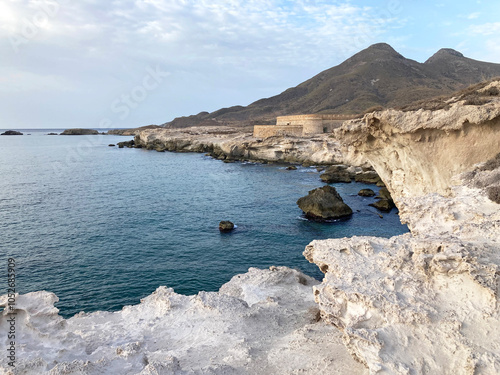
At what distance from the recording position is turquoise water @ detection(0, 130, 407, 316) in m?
16.2

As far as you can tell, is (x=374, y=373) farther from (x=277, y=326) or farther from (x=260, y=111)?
(x=260, y=111)

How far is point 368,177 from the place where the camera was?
137ft

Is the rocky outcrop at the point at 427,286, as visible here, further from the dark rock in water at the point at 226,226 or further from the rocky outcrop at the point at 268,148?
the rocky outcrop at the point at 268,148

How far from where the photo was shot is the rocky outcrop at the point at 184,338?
23.2 feet

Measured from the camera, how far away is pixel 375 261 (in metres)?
7.71

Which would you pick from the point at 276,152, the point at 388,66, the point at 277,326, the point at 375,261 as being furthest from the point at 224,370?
the point at 388,66

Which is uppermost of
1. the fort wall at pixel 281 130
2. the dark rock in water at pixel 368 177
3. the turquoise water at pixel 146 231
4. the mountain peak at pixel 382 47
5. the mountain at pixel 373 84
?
the mountain peak at pixel 382 47

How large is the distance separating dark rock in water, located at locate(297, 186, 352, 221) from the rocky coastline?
12.9 metres

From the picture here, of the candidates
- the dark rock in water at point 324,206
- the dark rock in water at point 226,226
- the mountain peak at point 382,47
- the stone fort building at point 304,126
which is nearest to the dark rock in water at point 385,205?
the dark rock in water at point 324,206

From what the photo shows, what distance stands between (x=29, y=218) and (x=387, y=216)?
89.3 ft

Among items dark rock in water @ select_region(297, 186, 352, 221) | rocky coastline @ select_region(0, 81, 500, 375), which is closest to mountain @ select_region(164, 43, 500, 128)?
dark rock in water @ select_region(297, 186, 352, 221)

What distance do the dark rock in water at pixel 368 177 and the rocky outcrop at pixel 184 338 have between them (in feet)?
103

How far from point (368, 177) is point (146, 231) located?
1125 inches

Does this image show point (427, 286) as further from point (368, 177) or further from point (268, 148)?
point (268, 148)
